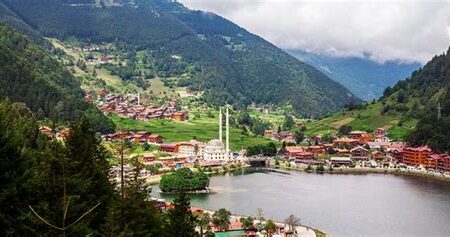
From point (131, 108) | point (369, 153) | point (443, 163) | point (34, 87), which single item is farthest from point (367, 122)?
point (34, 87)

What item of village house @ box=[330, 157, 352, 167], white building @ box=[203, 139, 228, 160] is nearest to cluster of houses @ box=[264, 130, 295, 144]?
village house @ box=[330, 157, 352, 167]

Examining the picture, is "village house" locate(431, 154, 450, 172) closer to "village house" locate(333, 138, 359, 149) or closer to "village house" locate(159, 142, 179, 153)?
"village house" locate(333, 138, 359, 149)

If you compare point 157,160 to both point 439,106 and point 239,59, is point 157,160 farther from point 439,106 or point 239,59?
point 239,59

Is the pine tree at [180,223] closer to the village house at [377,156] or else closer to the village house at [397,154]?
the village house at [397,154]

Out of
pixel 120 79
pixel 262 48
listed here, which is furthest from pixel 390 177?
pixel 262 48

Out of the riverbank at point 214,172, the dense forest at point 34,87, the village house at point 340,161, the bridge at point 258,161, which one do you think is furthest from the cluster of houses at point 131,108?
the village house at point 340,161

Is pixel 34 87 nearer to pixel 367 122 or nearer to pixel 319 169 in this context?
pixel 319 169
